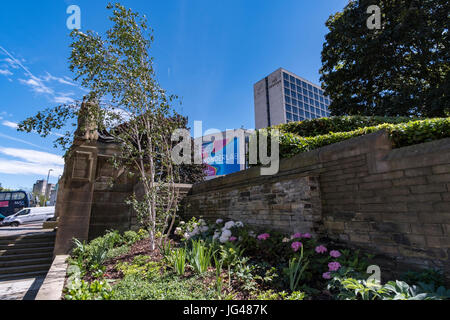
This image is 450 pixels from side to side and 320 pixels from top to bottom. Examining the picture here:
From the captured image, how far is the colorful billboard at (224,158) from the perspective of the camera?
848 inches

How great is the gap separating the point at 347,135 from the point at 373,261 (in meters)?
2.46

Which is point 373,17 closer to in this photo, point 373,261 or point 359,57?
point 359,57

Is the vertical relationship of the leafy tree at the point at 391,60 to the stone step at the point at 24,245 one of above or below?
above

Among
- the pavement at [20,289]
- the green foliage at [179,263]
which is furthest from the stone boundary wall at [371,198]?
the pavement at [20,289]

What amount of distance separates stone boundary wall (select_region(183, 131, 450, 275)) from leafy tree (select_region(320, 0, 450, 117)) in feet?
32.4

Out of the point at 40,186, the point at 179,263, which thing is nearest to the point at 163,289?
the point at 179,263

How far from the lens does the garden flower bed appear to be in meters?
2.64

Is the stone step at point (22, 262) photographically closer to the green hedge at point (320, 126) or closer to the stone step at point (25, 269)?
the stone step at point (25, 269)

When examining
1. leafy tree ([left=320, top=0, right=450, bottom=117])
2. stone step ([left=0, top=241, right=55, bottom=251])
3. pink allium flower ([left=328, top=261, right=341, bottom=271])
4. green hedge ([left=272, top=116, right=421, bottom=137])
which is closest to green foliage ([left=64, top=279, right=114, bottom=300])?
pink allium flower ([left=328, top=261, right=341, bottom=271])

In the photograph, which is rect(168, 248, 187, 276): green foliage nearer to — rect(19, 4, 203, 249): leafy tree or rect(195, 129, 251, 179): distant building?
rect(19, 4, 203, 249): leafy tree

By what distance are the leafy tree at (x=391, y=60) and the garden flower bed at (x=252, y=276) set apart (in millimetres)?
11079

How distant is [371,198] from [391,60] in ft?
41.8

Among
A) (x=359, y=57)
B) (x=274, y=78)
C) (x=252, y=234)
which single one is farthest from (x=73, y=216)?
(x=274, y=78)
